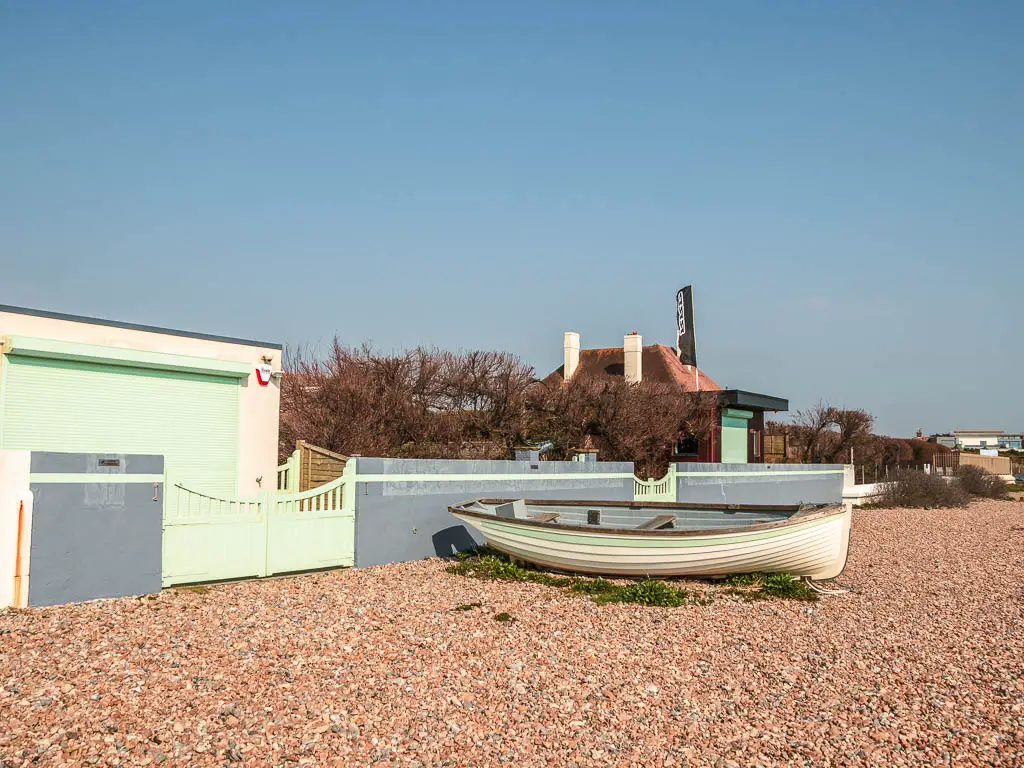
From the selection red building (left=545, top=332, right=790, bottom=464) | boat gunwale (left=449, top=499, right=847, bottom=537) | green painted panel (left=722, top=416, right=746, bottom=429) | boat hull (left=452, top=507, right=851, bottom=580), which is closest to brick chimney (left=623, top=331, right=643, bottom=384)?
red building (left=545, top=332, right=790, bottom=464)

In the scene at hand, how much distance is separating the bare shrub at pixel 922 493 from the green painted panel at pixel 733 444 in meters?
5.12

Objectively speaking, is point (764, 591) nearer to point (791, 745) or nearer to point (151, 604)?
point (791, 745)

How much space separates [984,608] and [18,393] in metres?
12.7

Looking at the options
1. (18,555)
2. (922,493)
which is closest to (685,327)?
(922,493)

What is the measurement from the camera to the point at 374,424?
2042 cm

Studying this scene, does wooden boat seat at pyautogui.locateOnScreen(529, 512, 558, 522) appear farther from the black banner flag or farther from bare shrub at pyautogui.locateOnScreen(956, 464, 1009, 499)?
bare shrub at pyautogui.locateOnScreen(956, 464, 1009, 499)

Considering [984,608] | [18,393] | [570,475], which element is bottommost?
[984,608]

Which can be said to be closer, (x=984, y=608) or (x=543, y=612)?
(x=543, y=612)

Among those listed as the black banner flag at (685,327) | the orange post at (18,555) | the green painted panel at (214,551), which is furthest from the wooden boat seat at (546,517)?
the black banner flag at (685,327)

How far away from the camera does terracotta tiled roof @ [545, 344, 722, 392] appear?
36125mm

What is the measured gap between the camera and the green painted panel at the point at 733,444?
98.1 feet

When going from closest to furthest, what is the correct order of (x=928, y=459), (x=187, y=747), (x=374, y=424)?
(x=187, y=747) → (x=374, y=424) → (x=928, y=459)

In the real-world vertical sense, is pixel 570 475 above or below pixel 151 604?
above

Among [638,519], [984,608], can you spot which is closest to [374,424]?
[638,519]
